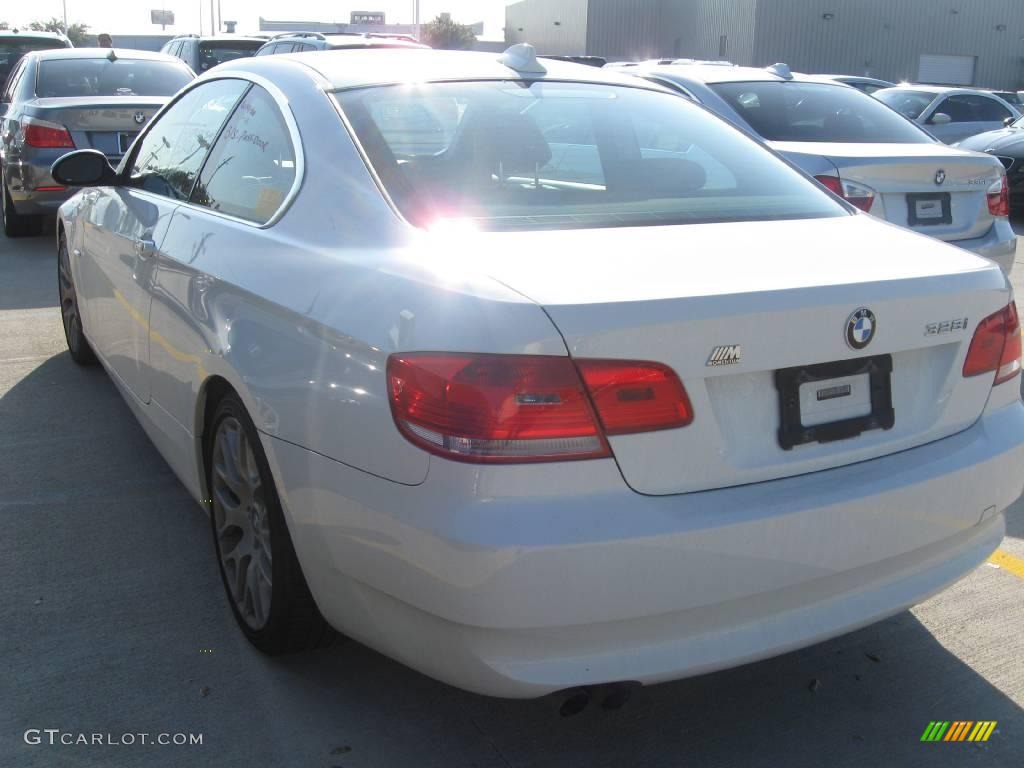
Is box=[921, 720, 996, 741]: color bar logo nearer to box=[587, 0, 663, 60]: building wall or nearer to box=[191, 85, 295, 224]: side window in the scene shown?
box=[191, 85, 295, 224]: side window

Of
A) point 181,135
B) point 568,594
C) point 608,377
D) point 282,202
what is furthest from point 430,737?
point 181,135

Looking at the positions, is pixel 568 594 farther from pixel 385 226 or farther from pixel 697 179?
pixel 697 179

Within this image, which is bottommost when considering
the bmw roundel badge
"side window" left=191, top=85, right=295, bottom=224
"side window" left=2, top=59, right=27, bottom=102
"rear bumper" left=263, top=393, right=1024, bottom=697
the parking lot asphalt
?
the parking lot asphalt

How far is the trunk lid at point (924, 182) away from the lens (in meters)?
5.99

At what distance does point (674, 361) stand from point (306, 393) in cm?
86

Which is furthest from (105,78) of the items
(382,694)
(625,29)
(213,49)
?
(625,29)

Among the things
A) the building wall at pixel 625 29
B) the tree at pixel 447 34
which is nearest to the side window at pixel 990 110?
the building wall at pixel 625 29

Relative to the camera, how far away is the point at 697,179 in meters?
3.26

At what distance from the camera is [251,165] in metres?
3.32

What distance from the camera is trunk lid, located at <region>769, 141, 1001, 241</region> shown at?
5992 mm

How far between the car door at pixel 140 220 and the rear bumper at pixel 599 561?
4.70 ft

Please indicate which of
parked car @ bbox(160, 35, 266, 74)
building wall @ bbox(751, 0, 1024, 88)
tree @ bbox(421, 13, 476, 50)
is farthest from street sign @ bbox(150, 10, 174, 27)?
parked car @ bbox(160, 35, 266, 74)

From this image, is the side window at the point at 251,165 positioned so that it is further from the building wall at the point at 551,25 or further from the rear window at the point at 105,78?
the building wall at the point at 551,25

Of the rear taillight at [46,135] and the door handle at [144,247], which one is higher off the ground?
the rear taillight at [46,135]
